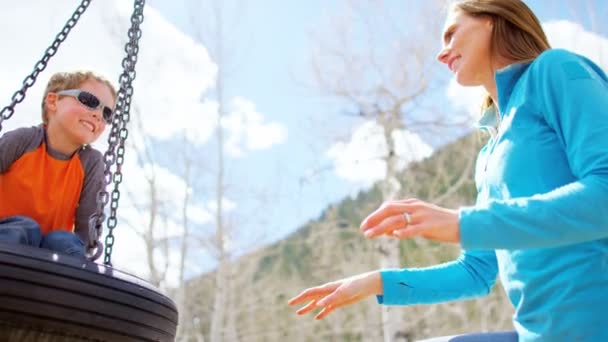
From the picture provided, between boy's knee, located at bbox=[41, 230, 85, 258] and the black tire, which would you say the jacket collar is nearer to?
the black tire

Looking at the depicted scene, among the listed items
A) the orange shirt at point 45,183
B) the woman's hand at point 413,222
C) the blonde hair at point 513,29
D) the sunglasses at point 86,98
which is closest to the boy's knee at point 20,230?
the orange shirt at point 45,183

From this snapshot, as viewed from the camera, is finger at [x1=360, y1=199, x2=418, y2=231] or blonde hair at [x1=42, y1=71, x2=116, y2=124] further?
blonde hair at [x1=42, y1=71, x2=116, y2=124]

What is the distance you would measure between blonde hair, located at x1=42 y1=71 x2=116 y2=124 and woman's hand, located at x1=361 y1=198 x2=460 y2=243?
164 cm

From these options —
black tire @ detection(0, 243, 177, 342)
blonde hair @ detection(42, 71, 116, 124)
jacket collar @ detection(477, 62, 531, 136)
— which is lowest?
black tire @ detection(0, 243, 177, 342)

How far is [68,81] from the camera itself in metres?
2.33

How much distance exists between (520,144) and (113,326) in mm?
1041

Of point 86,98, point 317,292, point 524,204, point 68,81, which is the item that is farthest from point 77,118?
point 524,204

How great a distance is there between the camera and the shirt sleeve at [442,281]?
1.60 metres

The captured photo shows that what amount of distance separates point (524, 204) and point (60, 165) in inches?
64.4

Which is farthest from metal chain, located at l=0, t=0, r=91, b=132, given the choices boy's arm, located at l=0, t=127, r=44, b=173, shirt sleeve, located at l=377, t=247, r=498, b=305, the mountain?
the mountain

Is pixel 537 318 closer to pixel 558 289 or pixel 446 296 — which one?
pixel 558 289

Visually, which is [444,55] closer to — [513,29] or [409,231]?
[513,29]

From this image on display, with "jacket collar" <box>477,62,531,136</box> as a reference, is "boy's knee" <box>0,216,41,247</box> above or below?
below

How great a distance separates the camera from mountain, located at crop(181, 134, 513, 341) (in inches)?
386
